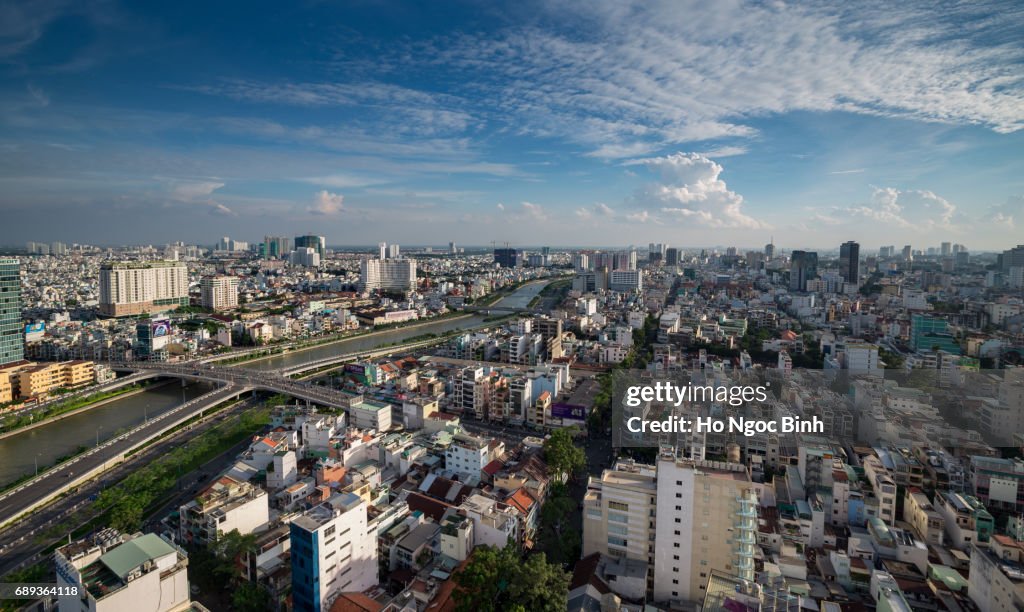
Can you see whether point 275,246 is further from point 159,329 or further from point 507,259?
point 159,329

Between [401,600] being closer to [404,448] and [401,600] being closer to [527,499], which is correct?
[527,499]

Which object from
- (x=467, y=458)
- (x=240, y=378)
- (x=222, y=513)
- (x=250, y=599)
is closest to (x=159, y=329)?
(x=240, y=378)

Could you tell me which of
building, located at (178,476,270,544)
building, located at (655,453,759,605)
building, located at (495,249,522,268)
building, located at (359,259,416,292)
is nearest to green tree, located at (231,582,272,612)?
building, located at (178,476,270,544)

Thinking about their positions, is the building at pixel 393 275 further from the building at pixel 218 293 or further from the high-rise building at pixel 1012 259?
the high-rise building at pixel 1012 259

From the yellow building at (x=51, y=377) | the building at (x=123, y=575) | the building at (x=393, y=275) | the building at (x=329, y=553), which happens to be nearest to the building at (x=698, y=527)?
the building at (x=329, y=553)

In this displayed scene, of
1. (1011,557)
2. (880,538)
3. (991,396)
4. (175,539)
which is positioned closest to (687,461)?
(880,538)

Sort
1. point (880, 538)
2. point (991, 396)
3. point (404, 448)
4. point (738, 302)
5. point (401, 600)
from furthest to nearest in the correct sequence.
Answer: point (738, 302)
point (991, 396)
point (404, 448)
point (880, 538)
point (401, 600)
